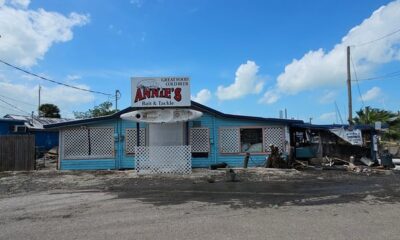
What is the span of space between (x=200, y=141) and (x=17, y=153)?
917 centimetres

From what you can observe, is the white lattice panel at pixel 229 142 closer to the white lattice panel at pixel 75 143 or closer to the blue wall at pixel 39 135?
the white lattice panel at pixel 75 143

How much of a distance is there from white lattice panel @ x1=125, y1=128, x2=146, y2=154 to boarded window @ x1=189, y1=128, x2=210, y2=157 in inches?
95.4

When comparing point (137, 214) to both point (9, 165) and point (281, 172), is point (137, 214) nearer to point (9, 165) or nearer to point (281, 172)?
point (281, 172)

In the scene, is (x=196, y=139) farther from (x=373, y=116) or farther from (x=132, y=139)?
(x=373, y=116)

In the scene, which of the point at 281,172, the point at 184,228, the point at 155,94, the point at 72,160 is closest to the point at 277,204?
the point at 184,228

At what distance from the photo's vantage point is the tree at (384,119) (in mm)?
30547

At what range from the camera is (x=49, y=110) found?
6153 centimetres

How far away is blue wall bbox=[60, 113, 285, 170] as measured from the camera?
21.5 metres

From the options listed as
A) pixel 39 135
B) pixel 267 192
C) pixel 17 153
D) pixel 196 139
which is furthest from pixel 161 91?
pixel 39 135

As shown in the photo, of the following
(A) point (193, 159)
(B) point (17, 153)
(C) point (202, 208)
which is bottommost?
(C) point (202, 208)

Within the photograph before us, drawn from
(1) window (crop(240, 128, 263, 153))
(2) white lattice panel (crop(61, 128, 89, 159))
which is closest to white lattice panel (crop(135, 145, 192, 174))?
(1) window (crop(240, 128, 263, 153))

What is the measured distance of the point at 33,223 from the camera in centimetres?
842

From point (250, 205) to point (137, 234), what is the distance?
11.9ft

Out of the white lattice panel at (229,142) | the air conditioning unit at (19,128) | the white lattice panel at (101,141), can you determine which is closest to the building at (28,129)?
the air conditioning unit at (19,128)
